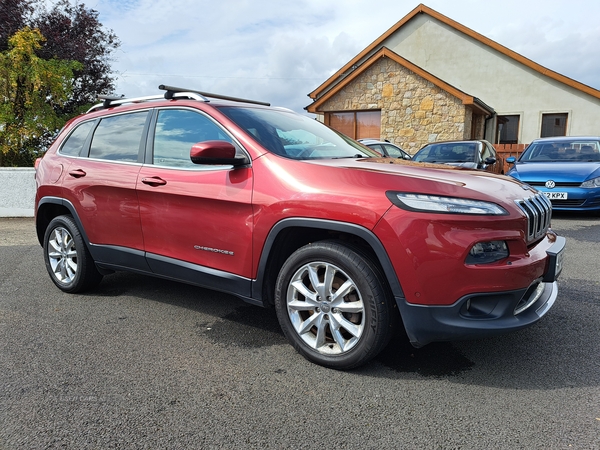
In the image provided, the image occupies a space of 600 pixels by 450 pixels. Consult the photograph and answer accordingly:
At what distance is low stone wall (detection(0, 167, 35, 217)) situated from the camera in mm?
9734

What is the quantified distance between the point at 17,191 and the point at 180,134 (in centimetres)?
785

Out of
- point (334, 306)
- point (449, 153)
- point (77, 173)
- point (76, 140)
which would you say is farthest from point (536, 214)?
point (449, 153)

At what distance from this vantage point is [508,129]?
2162cm

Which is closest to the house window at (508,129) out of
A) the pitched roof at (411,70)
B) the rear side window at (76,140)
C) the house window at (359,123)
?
the pitched roof at (411,70)

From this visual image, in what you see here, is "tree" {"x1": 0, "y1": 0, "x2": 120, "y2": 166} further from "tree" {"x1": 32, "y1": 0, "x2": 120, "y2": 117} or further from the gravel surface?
the gravel surface

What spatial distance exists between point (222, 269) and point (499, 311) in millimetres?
1796

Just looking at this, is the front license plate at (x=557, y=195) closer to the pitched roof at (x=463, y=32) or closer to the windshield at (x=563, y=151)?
the windshield at (x=563, y=151)

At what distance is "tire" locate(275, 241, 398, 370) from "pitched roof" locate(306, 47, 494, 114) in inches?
615

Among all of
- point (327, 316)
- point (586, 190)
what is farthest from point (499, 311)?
point (586, 190)

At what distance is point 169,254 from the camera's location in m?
3.66

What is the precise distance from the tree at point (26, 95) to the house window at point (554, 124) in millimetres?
18393

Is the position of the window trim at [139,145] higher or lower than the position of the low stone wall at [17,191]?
higher

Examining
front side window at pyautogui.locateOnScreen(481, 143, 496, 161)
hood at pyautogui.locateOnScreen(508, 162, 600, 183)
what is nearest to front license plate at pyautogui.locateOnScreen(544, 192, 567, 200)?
hood at pyautogui.locateOnScreen(508, 162, 600, 183)

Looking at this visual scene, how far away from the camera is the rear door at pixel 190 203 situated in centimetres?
323
